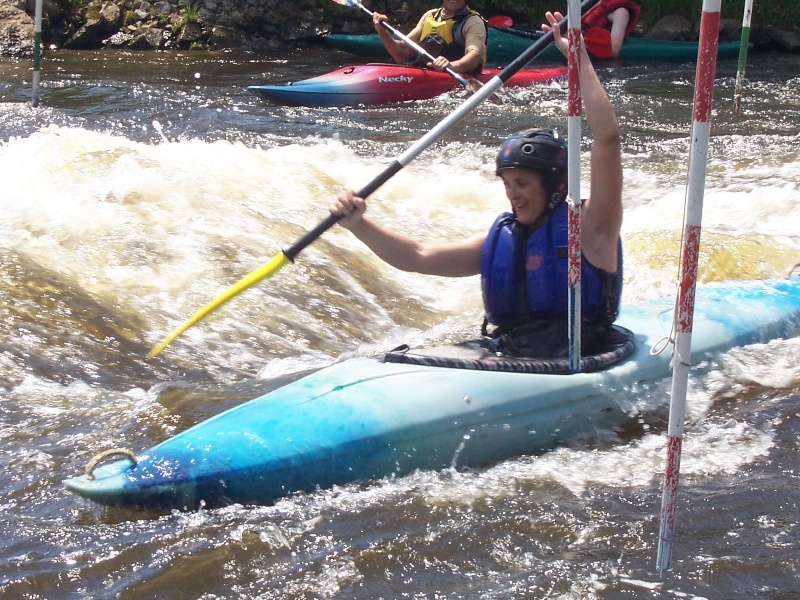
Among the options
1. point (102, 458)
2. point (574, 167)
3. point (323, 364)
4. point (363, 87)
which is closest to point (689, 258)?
point (574, 167)

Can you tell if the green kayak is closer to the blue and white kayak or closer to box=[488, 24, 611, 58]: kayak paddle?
box=[488, 24, 611, 58]: kayak paddle

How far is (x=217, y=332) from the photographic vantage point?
4.09 m

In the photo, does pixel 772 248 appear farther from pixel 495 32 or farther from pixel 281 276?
pixel 495 32

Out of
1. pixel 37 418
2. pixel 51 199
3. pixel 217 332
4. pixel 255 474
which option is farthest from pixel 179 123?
pixel 255 474

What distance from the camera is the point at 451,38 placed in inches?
382

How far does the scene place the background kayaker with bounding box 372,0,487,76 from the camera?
9.45m

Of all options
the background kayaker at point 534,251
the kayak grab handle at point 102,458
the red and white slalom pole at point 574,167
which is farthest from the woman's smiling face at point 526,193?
the kayak grab handle at point 102,458

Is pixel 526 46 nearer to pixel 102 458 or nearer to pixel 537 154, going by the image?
pixel 537 154

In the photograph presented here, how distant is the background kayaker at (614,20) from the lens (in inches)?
467

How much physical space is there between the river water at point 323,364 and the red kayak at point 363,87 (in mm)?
1067

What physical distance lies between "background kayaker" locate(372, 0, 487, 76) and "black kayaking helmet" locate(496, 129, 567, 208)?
20.9 ft

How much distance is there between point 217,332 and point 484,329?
125cm

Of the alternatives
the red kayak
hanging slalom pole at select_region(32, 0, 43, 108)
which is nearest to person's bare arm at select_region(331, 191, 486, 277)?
hanging slalom pole at select_region(32, 0, 43, 108)

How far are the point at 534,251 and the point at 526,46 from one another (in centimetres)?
974
